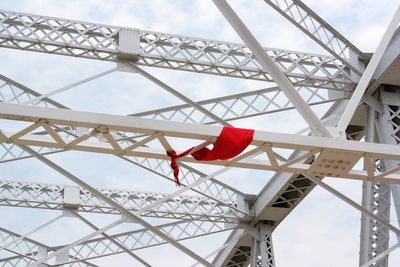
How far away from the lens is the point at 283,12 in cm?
1628

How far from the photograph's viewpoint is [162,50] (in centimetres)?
1883

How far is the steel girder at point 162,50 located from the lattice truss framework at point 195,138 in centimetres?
2

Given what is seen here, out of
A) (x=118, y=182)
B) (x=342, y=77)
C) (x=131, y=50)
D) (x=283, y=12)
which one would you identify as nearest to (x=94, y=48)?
(x=131, y=50)

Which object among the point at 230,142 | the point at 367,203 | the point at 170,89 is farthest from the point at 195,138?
the point at 367,203

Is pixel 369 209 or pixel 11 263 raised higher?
pixel 11 263

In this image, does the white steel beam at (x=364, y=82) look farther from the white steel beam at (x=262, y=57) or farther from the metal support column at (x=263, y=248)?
the metal support column at (x=263, y=248)

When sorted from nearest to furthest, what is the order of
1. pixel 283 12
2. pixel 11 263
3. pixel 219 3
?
pixel 219 3, pixel 283 12, pixel 11 263

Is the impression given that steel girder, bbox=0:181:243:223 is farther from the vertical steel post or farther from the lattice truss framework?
the vertical steel post

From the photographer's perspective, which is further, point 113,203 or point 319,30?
point 319,30

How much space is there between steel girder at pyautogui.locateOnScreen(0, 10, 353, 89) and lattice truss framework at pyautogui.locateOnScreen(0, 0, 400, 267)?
0.02m

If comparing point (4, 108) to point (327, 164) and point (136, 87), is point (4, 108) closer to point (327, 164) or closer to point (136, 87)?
point (327, 164)

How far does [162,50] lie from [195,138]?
630cm

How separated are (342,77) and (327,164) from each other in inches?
237

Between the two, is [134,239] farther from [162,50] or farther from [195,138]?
[195,138]
